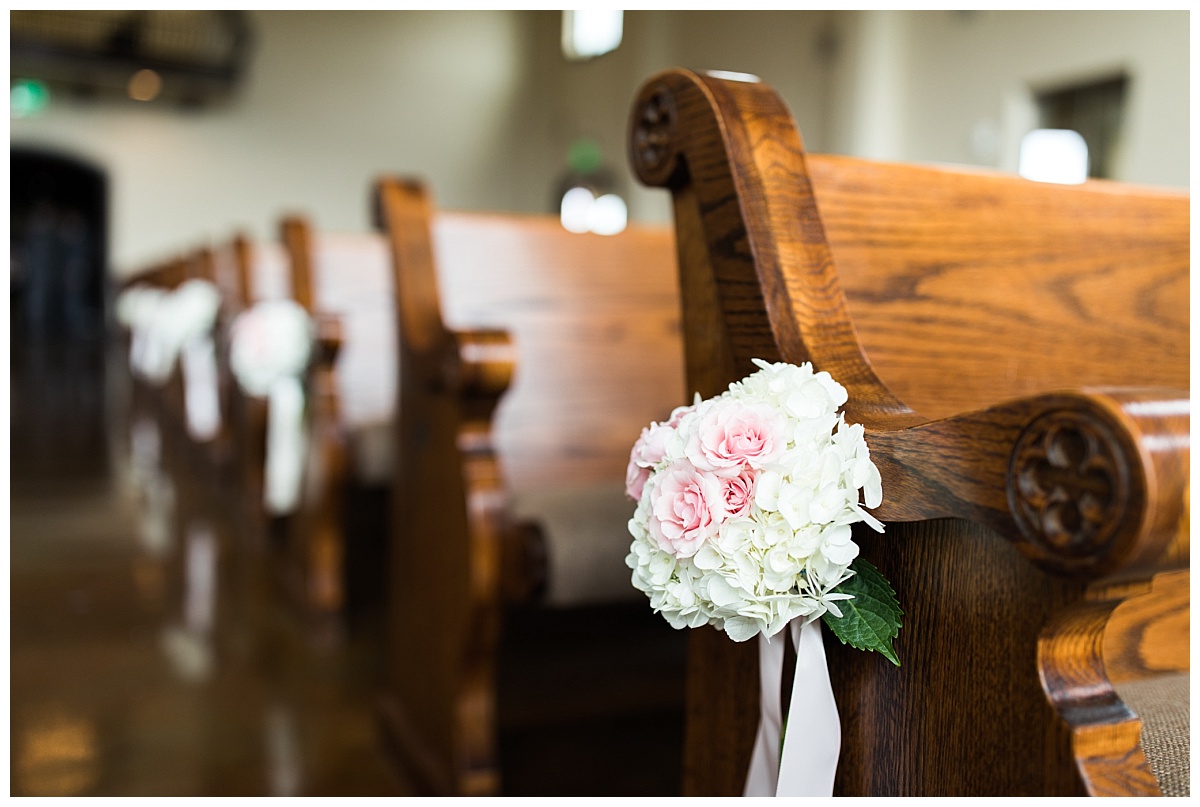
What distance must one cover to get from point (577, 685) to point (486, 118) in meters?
11.2

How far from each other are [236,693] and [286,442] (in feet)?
2.86

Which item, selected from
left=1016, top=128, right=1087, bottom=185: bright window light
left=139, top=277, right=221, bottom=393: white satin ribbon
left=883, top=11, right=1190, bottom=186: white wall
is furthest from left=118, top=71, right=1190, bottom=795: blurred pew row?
left=1016, top=128, right=1087, bottom=185: bright window light

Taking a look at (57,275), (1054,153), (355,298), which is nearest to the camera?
(355,298)

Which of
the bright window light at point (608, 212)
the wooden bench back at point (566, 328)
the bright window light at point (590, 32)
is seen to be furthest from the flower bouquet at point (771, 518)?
the bright window light at point (590, 32)

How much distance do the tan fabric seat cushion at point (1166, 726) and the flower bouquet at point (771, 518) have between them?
0.59 ft

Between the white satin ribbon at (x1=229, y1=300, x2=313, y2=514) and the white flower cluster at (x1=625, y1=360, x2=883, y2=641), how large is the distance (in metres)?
2.00

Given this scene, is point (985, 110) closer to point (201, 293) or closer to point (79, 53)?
point (201, 293)

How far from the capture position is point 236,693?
2098 millimetres

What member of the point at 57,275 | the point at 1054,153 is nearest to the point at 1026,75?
the point at 1054,153

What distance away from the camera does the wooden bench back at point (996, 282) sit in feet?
3.12

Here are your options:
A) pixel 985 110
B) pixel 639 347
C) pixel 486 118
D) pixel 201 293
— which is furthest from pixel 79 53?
pixel 639 347

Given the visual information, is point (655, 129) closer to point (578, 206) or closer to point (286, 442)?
point (286, 442)

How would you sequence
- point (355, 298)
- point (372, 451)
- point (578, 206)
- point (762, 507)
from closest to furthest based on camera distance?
1. point (762, 507)
2. point (372, 451)
3. point (355, 298)
4. point (578, 206)

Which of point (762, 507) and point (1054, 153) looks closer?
point (762, 507)
